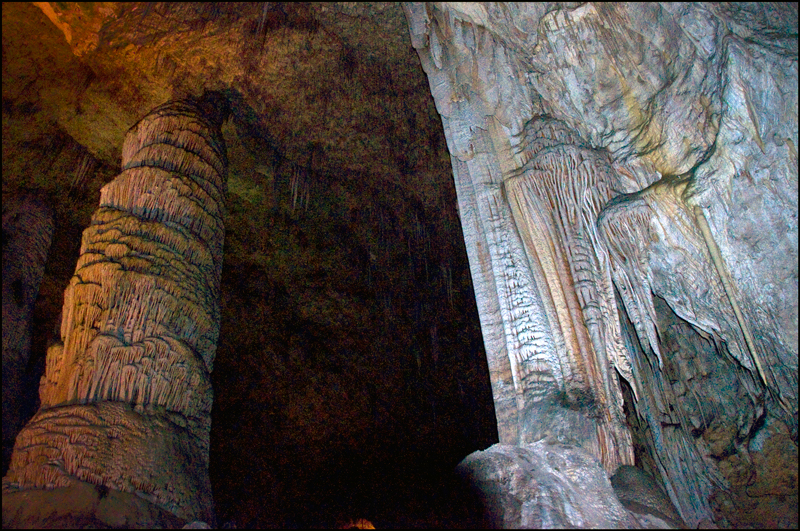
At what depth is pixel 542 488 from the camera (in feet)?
11.0

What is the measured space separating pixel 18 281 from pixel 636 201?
6.19 metres

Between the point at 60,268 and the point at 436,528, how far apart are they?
615cm

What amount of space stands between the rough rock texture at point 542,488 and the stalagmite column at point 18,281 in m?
4.65

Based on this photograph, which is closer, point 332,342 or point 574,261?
point 574,261

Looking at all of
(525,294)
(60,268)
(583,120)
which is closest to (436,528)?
(525,294)

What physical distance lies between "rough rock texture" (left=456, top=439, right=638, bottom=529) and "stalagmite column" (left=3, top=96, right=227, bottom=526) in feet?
6.43

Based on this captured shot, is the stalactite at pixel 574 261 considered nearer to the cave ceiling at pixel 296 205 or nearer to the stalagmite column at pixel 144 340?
the stalagmite column at pixel 144 340

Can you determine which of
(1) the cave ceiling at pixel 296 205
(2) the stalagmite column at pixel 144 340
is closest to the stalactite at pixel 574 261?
(2) the stalagmite column at pixel 144 340

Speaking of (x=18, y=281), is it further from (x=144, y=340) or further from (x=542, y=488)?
(x=542, y=488)

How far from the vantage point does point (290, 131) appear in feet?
24.3

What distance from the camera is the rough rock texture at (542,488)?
125 inches

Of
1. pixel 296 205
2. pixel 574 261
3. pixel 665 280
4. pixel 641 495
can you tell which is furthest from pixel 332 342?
pixel 641 495

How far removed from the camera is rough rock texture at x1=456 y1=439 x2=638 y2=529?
3169 mm

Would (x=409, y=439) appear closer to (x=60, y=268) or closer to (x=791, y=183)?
(x=60, y=268)
